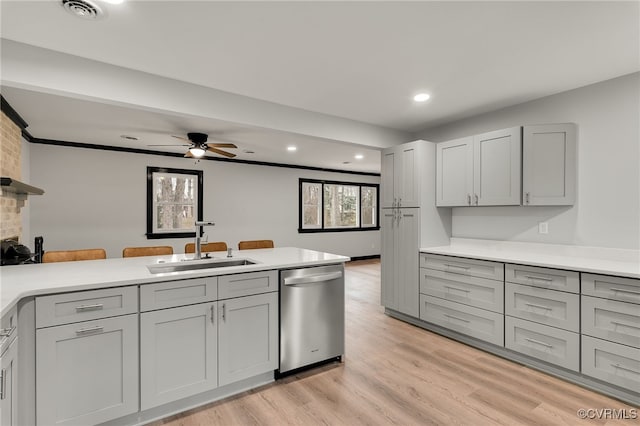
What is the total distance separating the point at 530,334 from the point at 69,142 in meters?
6.48

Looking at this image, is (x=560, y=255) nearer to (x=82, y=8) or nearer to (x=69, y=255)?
(x=82, y=8)

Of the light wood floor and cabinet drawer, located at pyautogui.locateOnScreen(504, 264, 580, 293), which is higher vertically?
cabinet drawer, located at pyautogui.locateOnScreen(504, 264, 580, 293)

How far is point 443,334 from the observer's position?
11.3 ft

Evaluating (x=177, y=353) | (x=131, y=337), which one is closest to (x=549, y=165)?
(x=177, y=353)

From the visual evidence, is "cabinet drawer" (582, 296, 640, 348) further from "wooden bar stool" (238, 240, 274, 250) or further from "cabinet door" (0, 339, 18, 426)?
"cabinet door" (0, 339, 18, 426)

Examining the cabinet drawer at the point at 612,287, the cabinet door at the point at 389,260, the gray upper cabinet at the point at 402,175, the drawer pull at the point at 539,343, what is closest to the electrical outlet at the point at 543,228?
the cabinet drawer at the point at 612,287

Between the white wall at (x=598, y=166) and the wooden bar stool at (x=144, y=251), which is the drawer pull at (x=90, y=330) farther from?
the white wall at (x=598, y=166)

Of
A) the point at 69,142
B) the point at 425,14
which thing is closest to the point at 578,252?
the point at 425,14

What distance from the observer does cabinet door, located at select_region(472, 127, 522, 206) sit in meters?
3.07

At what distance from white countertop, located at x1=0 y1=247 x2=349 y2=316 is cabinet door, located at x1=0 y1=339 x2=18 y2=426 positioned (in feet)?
0.74

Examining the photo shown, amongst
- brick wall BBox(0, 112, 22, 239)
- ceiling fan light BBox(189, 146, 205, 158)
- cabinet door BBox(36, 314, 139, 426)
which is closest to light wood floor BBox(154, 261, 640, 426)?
cabinet door BBox(36, 314, 139, 426)

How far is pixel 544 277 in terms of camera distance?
8.50 feet

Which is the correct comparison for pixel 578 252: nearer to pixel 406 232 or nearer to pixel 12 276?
pixel 406 232

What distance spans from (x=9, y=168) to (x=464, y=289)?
15.8 feet
